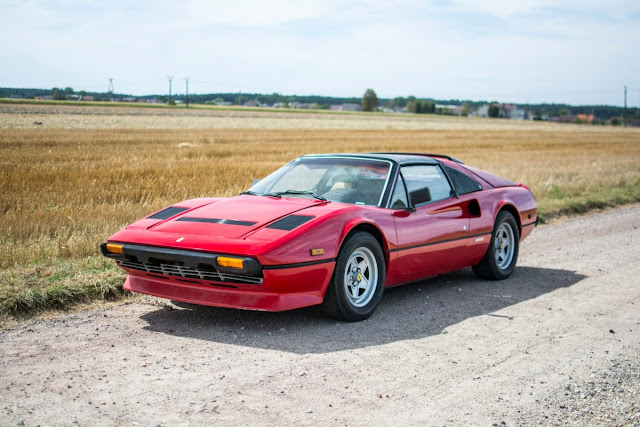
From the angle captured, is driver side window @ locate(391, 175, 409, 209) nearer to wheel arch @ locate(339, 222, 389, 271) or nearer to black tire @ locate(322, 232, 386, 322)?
wheel arch @ locate(339, 222, 389, 271)

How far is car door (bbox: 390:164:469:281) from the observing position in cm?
564

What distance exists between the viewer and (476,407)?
3.57 metres

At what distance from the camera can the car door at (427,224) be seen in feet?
18.5

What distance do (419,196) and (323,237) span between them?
1407 millimetres

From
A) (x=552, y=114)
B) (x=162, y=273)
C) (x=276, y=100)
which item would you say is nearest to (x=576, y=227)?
(x=162, y=273)

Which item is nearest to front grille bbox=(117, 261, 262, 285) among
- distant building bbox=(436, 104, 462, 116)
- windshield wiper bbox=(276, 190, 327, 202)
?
windshield wiper bbox=(276, 190, 327, 202)

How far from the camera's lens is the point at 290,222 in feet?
16.1

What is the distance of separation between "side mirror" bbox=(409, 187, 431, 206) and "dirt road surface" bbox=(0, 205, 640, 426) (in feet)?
2.77

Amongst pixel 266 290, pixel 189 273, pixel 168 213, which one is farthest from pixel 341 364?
pixel 168 213

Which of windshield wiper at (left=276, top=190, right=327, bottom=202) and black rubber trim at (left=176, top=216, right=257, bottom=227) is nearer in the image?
black rubber trim at (left=176, top=216, right=257, bottom=227)

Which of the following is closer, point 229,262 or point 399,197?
point 229,262

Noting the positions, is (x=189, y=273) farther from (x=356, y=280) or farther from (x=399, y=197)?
(x=399, y=197)

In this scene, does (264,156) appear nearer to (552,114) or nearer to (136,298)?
(136,298)

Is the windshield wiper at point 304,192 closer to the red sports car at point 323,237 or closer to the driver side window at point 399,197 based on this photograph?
the red sports car at point 323,237
